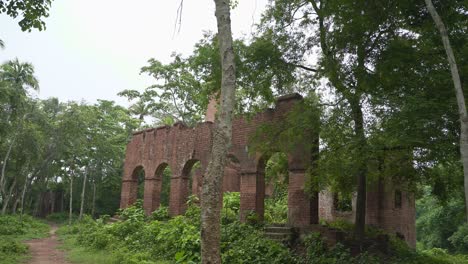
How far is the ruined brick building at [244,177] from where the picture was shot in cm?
1168

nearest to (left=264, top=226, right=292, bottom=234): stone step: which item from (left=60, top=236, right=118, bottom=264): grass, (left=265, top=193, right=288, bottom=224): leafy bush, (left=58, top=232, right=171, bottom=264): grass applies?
(left=265, top=193, right=288, bottom=224): leafy bush

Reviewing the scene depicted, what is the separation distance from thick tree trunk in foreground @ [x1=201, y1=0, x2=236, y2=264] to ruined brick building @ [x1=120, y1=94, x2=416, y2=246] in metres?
5.48

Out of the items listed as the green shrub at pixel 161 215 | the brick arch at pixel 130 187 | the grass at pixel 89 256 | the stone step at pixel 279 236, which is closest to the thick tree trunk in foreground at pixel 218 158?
the grass at pixel 89 256

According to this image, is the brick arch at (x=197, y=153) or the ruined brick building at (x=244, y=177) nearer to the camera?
the ruined brick building at (x=244, y=177)

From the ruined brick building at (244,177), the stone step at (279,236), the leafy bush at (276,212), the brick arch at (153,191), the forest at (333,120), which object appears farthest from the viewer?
the brick arch at (153,191)

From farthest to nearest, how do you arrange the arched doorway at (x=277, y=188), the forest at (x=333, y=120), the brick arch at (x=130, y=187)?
the brick arch at (x=130, y=187)
the arched doorway at (x=277, y=188)
the forest at (x=333, y=120)

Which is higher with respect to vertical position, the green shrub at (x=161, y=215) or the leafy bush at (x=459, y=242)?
the green shrub at (x=161, y=215)

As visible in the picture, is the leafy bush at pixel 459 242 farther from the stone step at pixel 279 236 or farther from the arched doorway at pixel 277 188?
the stone step at pixel 279 236

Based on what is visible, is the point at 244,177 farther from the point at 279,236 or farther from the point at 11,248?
the point at 11,248

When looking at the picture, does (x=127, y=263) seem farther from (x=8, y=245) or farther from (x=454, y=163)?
(x=454, y=163)

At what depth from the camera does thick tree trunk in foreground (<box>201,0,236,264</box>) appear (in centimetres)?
533

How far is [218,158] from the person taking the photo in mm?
5570

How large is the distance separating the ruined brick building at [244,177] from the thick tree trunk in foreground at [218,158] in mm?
5477

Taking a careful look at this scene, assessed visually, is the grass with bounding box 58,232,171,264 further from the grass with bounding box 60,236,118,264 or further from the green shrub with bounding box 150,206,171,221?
the green shrub with bounding box 150,206,171,221
